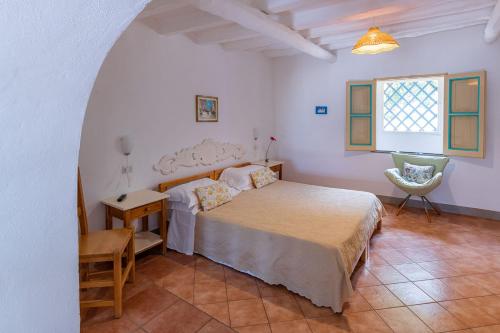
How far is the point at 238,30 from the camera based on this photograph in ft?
11.2

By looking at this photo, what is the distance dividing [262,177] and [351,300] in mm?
2061

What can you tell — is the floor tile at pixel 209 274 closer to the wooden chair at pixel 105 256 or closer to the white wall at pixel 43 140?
the wooden chair at pixel 105 256

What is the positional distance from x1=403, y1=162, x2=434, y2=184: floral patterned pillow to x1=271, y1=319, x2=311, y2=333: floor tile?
9.42 ft

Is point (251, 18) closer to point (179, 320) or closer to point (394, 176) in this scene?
point (179, 320)

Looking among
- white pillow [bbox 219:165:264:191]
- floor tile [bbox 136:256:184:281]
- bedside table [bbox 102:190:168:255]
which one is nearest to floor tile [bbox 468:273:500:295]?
white pillow [bbox 219:165:264:191]

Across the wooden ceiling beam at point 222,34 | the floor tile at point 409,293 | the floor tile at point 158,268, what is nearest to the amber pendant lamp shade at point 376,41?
the wooden ceiling beam at point 222,34

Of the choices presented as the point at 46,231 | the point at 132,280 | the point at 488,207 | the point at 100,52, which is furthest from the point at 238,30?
the point at 488,207

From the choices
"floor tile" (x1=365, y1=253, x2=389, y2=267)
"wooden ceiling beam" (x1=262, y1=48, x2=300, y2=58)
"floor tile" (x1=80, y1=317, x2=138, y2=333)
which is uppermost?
"wooden ceiling beam" (x1=262, y1=48, x2=300, y2=58)

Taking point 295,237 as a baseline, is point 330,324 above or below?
below

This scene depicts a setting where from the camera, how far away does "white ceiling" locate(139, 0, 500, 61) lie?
268 cm

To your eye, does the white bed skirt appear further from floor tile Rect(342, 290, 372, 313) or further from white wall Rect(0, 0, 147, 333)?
white wall Rect(0, 0, 147, 333)

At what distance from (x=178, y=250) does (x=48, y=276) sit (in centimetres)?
261

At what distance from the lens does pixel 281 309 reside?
7.53ft

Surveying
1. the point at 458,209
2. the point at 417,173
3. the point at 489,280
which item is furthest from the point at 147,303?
the point at 458,209
